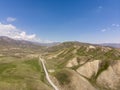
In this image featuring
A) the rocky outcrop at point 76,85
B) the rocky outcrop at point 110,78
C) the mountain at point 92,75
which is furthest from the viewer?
the rocky outcrop at point 110,78

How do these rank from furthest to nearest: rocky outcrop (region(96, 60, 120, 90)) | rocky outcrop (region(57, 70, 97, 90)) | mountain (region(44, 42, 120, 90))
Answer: rocky outcrop (region(96, 60, 120, 90)), mountain (region(44, 42, 120, 90)), rocky outcrop (region(57, 70, 97, 90))

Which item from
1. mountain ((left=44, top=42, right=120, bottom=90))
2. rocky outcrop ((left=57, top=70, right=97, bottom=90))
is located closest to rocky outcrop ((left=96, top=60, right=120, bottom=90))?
mountain ((left=44, top=42, right=120, bottom=90))

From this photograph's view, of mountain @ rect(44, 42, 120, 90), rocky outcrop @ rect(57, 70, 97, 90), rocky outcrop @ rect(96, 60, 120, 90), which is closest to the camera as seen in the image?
rocky outcrop @ rect(57, 70, 97, 90)

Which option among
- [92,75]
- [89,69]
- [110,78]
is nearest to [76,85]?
[92,75]

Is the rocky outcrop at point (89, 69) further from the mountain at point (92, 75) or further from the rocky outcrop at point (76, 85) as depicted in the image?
the rocky outcrop at point (76, 85)

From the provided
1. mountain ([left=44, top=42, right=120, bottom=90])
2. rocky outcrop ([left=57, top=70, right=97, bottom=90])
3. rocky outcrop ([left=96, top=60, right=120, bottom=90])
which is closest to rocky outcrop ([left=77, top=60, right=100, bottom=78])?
mountain ([left=44, top=42, right=120, bottom=90])

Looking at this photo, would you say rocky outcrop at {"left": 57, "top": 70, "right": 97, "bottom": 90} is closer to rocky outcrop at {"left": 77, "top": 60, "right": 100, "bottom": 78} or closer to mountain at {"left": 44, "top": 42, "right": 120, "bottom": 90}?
mountain at {"left": 44, "top": 42, "right": 120, "bottom": 90}

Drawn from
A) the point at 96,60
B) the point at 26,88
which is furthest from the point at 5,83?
the point at 96,60

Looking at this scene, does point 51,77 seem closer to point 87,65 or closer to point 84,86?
point 84,86

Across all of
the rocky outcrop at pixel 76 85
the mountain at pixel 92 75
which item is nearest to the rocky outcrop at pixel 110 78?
the mountain at pixel 92 75

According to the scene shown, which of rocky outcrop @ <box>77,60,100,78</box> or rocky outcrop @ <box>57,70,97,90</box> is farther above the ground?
rocky outcrop @ <box>77,60,100,78</box>

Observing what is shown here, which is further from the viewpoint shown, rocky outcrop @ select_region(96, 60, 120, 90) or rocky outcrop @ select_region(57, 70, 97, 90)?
rocky outcrop @ select_region(96, 60, 120, 90)
